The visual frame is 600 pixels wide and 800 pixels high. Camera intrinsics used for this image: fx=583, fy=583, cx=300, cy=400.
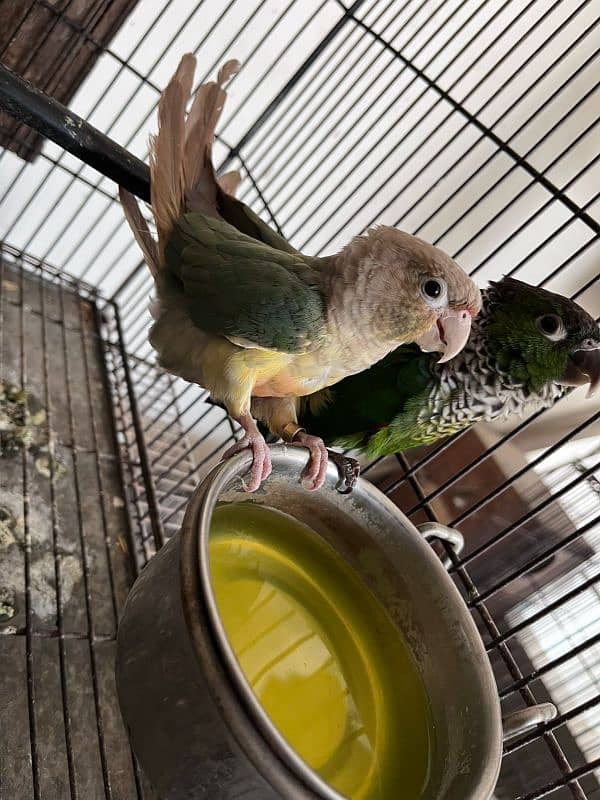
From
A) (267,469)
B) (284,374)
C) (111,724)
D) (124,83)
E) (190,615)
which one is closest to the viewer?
(190,615)

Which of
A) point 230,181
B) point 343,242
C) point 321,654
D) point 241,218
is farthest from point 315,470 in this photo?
point 343,242

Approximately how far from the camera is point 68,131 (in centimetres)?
71

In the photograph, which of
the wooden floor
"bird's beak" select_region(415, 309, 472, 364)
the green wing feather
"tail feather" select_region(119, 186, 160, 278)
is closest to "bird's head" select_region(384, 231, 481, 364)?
"bird's beak" select_region(415, 309, 472, 364)

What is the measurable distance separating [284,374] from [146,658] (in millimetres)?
368

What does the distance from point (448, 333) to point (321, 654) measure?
0.40 meters

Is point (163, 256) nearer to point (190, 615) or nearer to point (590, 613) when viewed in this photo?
point (190, 615)

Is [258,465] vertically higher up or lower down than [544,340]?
lower down

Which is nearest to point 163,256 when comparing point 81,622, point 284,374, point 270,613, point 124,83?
point 284,374

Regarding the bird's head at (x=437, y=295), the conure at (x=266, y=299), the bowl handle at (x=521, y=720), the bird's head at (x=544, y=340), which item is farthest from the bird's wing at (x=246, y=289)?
the bowl handle at (x=521, y=720)

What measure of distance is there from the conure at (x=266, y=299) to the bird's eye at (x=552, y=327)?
0.47 feet

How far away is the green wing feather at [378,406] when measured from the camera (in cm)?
83

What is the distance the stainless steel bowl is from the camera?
37 cm

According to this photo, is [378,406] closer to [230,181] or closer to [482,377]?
[482,377]

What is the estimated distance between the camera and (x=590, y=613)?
2.78ft
